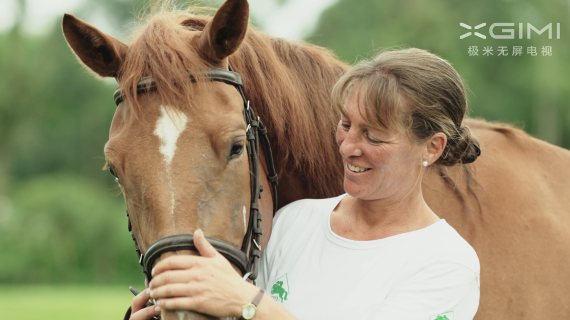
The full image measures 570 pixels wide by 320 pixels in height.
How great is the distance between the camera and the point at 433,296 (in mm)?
1917

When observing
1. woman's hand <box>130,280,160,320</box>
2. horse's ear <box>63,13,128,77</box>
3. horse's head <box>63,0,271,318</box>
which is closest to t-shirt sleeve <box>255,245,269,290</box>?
horse's head <box>63,0,271,318</box>

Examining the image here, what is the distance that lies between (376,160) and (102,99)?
2902 cm

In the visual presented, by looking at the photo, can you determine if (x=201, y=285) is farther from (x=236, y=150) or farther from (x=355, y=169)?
(x=355, y=169)

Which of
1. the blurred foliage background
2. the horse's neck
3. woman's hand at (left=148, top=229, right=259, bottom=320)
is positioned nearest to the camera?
woman's hand at (left=148, top=229, right=259, bottom=320)

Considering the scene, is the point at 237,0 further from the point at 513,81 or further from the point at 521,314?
the point at 513,81

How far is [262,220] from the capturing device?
2.30 m

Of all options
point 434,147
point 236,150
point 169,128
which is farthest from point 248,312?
point 434,147

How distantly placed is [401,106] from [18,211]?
78.5 feet

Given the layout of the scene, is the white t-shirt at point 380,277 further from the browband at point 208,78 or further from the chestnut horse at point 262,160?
the browband at point 208,78

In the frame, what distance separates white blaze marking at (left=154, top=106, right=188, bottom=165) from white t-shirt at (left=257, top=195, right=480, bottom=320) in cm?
74

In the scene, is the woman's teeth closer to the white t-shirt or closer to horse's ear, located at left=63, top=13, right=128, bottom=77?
the white t-shirt

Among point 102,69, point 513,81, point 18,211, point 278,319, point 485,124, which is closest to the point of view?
point 278,319

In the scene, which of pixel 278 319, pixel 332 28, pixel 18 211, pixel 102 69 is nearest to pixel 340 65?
pixel 102 69

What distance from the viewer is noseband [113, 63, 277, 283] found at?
1828 millimetres
